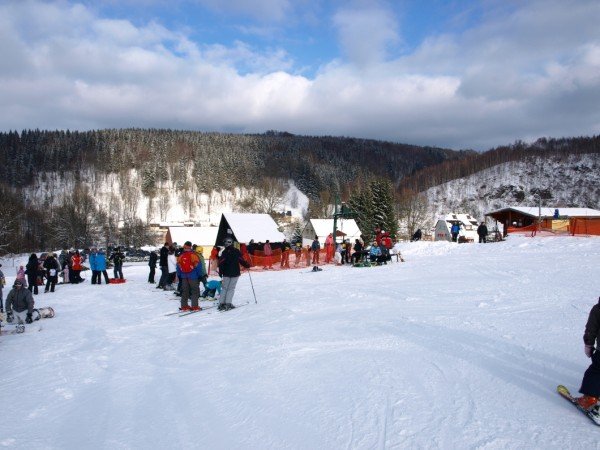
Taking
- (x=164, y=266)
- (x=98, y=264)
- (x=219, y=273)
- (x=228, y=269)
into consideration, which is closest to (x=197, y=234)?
(x=98, y=264)

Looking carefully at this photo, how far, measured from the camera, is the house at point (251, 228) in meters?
39.9

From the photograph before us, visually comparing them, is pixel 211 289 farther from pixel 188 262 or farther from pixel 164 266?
pixel 164 266

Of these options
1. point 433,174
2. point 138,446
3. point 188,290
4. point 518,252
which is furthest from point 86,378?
point 433,174

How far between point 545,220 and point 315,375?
45532mm


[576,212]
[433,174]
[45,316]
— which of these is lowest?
[45,316]

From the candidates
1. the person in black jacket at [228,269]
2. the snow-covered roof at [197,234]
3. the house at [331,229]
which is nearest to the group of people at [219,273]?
the person in black jacket at [228,269]

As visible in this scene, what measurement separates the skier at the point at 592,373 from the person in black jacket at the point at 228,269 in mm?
7286

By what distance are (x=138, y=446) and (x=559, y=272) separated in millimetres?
13086

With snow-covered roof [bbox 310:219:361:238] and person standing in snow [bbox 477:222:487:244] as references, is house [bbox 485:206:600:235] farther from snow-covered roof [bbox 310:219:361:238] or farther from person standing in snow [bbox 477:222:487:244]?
snow-covered roof [bbox 310:219:361:238]

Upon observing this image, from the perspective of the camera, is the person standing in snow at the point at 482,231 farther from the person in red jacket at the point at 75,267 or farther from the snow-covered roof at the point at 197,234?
the snow-covered roof at the point at 197,234

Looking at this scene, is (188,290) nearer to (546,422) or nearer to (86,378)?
(86,378)

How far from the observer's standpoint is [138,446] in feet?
12.9

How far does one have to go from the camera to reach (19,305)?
9.77m

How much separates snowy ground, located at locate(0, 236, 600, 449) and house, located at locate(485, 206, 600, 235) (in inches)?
602
